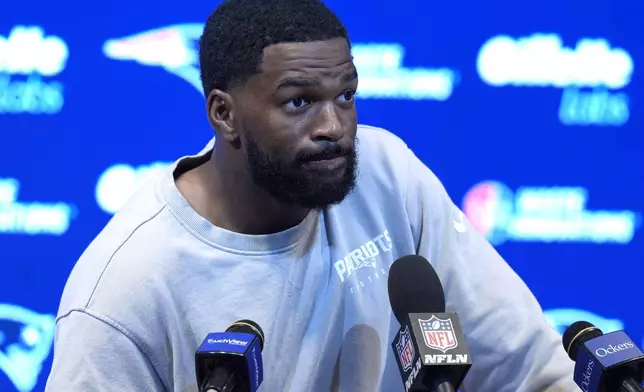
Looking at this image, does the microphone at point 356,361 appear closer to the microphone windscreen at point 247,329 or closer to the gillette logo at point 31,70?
the microphone windscreen at point 247,329

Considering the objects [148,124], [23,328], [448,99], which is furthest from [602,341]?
[23,328]

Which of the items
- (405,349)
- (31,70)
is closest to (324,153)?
(405,349)

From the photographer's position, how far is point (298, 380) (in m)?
1.40

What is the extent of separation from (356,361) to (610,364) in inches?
20.0

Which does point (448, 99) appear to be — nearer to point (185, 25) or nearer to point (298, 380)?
point (185, 25)

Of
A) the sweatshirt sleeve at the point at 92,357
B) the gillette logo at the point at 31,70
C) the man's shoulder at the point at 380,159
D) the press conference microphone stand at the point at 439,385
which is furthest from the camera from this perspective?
the gillette logo at the point at 31,70

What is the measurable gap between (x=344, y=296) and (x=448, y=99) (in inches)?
33.7

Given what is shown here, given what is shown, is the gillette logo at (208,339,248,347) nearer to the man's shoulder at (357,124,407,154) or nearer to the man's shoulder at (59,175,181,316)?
the man's shoulder at (59,175,181,316)

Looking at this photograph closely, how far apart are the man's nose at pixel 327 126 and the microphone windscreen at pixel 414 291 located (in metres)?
0.26

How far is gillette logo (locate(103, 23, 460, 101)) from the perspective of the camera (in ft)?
6.78

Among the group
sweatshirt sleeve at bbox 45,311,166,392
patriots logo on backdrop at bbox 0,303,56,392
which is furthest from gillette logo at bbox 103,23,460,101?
sweatshirt sleeve at bbox 45,311,166,392

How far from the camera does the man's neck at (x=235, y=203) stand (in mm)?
→ 1408

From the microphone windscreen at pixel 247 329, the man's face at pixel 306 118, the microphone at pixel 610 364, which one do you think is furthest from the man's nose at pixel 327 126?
the microphone at pixel 610 364

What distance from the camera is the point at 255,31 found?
4.46 feet
